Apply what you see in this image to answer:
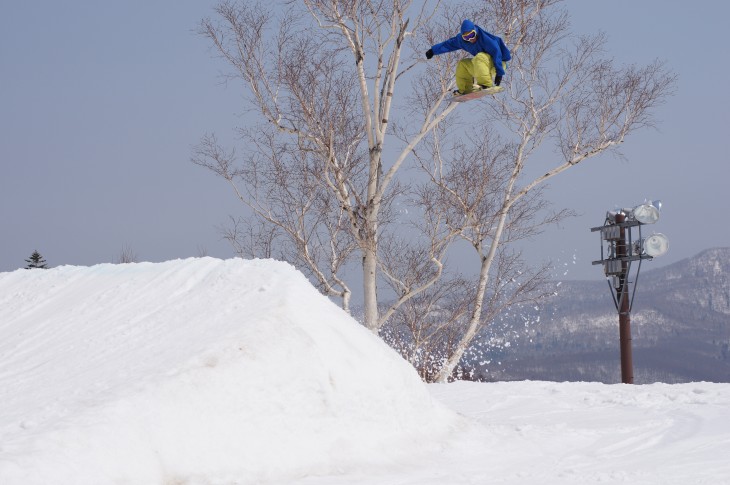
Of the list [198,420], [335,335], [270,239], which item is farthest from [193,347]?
[270,239]

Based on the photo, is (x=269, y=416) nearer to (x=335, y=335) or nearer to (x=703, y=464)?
(x=335, y=335)

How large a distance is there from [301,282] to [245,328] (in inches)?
36.8

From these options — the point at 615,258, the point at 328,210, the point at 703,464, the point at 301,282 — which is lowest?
the point at 703,464

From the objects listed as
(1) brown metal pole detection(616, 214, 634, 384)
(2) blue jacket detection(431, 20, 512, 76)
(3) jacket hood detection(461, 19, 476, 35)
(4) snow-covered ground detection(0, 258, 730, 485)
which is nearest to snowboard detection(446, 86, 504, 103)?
(2) blue jacket detection(431, 20, 512, 76)

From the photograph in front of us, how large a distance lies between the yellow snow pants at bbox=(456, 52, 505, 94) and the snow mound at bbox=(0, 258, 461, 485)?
12.7 feet

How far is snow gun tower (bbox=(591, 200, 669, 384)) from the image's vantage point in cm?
1197

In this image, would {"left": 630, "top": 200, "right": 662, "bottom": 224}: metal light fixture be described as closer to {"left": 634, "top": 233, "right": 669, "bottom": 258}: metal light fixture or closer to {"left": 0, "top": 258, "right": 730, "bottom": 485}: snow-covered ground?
{"left": 634, "top": 233, "right": 669, "bottom": 258}: metal light fixture

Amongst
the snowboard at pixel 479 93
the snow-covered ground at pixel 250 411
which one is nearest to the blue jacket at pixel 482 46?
the snowboard at pixel 479 93

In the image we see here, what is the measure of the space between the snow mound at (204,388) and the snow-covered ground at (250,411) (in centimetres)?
1

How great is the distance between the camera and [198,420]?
14.5 feet

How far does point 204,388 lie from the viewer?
459 centimetres

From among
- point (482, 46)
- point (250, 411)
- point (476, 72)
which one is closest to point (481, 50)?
point (482, 46)

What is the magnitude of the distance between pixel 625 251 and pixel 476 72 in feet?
16.0

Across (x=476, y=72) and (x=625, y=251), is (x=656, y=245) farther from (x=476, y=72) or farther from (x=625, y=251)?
(x=476, y=72)
